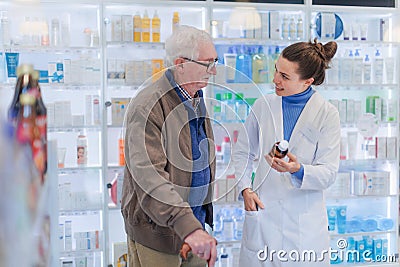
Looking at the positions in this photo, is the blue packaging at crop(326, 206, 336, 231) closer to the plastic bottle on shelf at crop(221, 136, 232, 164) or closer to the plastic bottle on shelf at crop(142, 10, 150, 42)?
the plastic bottle on shelf at crop(142, 10, 150, 42)

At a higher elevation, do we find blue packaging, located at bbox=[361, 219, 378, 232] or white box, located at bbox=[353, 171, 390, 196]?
white box, located at bbox=[353, 171, 390, 196]

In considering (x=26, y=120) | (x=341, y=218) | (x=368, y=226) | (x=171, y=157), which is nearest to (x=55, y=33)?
(x=171, y=157)

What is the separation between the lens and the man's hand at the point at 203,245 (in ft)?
5.48

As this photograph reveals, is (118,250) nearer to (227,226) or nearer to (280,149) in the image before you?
(227,226)

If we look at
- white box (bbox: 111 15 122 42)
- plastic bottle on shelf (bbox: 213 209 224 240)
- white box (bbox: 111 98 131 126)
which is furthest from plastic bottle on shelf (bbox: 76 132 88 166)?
plastic bottle on shelf (bbox: 213 209 224 240)

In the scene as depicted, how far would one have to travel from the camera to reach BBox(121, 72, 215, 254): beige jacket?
71.7 inches

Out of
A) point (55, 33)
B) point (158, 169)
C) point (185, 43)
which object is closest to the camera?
point (158, 169)

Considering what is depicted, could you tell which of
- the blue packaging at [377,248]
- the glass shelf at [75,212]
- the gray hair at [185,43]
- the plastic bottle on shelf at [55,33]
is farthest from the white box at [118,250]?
the gray hair at [185,43]

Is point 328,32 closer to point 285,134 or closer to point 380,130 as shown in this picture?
point 380,130

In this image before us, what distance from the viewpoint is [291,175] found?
2.52 m

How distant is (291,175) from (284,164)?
102 mm

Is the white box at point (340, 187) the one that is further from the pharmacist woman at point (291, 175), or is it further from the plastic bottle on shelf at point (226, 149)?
the plastic bottle on shelf at point (226, 149)

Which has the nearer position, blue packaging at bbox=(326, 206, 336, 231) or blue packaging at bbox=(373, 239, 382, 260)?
blue packaging at bbox=(326, 206, 336, 231)

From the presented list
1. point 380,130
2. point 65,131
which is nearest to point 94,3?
point 65,131
